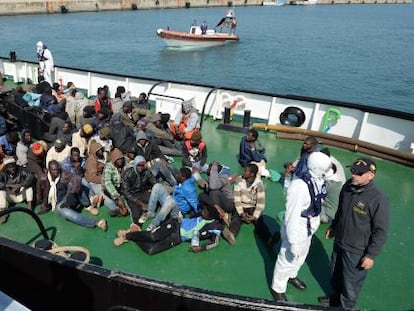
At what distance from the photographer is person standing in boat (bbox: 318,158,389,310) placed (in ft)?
10.9

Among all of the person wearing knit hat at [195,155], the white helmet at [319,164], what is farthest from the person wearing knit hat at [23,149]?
the white helmet at [319,164]

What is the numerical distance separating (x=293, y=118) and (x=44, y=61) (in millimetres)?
7685

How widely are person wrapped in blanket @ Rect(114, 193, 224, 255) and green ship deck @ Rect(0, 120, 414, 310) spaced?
0.31ft

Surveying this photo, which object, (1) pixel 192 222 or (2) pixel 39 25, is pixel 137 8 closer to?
(2) pixel 39 25

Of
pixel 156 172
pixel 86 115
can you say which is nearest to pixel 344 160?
pixel 156 172

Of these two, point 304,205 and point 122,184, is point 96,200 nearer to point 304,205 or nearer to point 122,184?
point 122,184

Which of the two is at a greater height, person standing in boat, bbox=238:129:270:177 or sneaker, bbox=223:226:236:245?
person standing in boat, bbox=238:129:270:177

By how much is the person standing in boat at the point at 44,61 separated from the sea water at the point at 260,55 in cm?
1428

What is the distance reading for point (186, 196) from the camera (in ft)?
17.9

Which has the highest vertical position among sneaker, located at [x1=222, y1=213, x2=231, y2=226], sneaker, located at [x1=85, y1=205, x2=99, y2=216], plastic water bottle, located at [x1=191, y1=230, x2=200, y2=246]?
sneaker, located at [x1=222, y1=213, x2=231, y2=226]

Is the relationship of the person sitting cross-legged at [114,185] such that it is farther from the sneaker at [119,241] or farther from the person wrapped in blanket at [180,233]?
the sneaker at [119,241]

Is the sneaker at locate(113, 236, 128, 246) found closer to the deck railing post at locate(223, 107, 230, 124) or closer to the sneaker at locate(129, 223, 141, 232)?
the sneaker at locate(129, 223, 141, 232)

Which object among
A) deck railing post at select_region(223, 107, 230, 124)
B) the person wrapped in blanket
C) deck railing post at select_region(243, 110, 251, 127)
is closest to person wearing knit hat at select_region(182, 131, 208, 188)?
the person wrapped in blanket

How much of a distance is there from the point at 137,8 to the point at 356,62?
49.9 m
